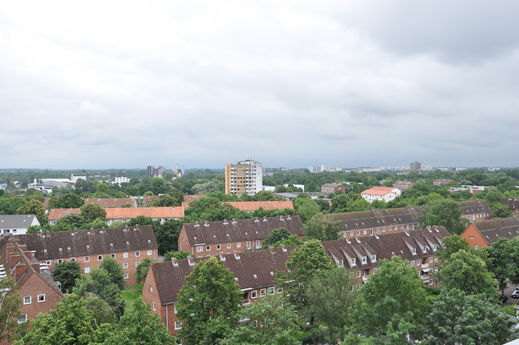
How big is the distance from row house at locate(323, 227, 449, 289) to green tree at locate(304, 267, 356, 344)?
14422mm

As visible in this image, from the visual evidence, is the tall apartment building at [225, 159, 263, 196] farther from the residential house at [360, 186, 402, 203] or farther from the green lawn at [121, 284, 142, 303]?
the green lawn at [121, 284, 142, 303]

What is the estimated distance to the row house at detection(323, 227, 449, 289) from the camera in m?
46.0

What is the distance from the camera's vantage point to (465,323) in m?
21.5

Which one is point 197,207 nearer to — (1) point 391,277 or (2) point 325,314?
(2) point 325,314

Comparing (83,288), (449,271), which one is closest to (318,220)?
(449,271)

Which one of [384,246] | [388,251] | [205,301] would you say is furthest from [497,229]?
[205,301]

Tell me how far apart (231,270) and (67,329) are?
66.9 feet

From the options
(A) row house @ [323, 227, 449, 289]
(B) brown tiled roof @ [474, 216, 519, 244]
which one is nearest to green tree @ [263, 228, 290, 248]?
(A) row house @ [323, 227, 449, 289]

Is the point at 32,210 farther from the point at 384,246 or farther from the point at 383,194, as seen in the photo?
the point at 383,194

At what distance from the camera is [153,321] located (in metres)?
20.7

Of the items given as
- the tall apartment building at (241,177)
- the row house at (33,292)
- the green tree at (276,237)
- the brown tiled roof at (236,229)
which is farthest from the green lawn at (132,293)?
the tall apartment building at (241,177)

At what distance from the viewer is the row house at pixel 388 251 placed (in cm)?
4597

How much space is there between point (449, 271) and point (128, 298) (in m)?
37.1

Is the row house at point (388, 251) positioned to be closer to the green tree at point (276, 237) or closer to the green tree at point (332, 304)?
the green tree at point (276, 237)
